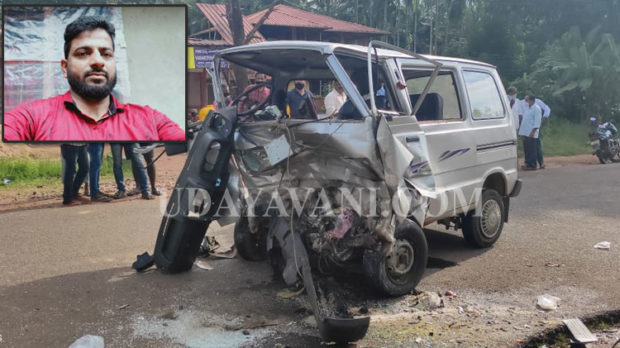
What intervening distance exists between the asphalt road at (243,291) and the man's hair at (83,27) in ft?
9.35

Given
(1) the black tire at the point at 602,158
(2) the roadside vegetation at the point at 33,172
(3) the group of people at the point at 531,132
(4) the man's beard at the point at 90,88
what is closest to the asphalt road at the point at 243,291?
(4) the man's beard at the point at 90,88

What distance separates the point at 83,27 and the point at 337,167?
5914 mm

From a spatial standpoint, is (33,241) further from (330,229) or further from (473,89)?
(473,89)

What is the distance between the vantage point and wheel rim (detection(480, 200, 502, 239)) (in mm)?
6086

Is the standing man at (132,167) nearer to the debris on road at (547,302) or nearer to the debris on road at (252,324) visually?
the debris on road at (252,324)

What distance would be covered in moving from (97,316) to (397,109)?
2837mm

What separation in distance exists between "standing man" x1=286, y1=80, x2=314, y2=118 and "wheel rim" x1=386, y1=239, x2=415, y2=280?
54.4 inches

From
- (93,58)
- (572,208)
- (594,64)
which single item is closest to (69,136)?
(93,58)

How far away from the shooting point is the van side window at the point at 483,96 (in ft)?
19.0

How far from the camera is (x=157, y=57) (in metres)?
8.96

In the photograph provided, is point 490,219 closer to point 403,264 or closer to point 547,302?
point 547,302

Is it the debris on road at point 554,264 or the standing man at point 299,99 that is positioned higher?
the standing man at point 299,99

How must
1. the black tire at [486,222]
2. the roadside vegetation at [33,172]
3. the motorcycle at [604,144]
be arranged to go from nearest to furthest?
the black tire at [486,222], the roadside vegetation at [33,172], the motorcycle at [604,144]

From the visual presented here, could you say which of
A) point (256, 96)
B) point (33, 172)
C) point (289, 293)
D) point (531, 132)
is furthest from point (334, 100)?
point (531, 132)
